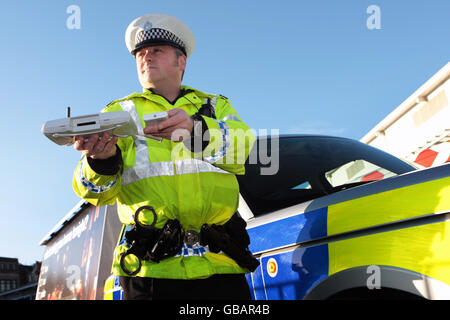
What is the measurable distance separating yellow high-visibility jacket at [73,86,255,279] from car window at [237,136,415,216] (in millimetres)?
739

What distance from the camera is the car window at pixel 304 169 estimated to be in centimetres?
231

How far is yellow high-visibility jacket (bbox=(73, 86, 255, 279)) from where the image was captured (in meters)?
1.47

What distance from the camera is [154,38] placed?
1.79m

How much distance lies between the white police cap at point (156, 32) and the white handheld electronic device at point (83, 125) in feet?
1.90

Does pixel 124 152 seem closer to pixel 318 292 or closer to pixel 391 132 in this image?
pixel 318 292

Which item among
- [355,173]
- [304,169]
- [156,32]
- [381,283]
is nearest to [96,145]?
[156,32]

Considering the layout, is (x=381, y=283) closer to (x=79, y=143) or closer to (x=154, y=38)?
(x=79, y=143)

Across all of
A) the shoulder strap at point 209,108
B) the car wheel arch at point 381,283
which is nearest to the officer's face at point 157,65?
the shoulder strap at point 209,108

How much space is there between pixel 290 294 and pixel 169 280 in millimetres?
613

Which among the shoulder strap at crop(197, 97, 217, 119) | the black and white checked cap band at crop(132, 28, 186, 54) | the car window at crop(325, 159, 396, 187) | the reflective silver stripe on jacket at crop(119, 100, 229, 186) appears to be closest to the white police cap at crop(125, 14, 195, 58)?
the black and white checked cap band at crop(132, 28, 186, 54)

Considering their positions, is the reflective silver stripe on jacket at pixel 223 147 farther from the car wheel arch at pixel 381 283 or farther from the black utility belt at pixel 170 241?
the car wheel arch at pixel 381 283

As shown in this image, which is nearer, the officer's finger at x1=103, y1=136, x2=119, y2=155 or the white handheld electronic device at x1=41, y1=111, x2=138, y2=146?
the white handheld electronic device at x1=41, y1=111, x2=138, y2=146

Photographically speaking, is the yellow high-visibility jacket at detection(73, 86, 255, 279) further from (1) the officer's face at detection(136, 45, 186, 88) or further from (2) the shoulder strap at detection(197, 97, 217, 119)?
(1) the officer's face at detection(136, 45, 186, 88)
